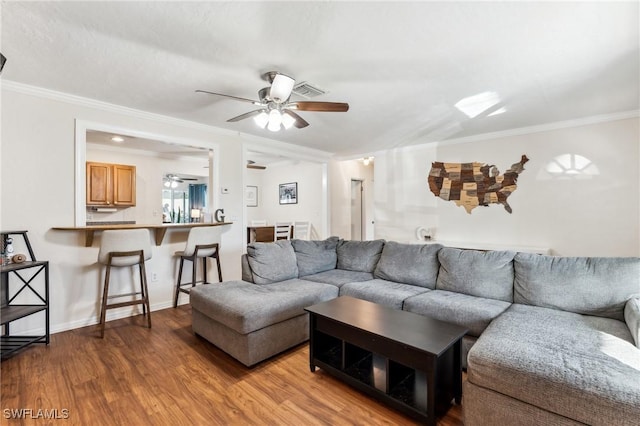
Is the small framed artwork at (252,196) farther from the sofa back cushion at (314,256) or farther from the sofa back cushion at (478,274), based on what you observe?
the sofa back cushion at (478,274)

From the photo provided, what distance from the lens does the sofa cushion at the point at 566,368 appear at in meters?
1.23

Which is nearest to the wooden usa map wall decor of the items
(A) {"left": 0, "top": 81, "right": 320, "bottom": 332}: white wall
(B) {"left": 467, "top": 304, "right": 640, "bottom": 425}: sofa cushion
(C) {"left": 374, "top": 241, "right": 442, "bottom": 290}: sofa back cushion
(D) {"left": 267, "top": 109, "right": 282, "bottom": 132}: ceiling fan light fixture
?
(C) {"left": 374, "top": 241, "right": 442, "bottom": 290}: sofa back cushion

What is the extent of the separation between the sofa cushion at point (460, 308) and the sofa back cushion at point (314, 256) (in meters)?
1.31

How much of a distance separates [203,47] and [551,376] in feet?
9.25

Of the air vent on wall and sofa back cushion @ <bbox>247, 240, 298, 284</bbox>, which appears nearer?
the air vent on wall

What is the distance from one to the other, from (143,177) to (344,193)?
4082mm

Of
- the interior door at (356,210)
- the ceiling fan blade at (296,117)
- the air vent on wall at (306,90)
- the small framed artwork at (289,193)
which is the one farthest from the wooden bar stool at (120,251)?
the interior door at (356,210)

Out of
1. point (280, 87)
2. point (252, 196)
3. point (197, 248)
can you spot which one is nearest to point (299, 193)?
point (252, 196)

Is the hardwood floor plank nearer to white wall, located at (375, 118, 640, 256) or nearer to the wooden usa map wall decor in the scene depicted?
white wall, located at (375, 118, 640, 256)

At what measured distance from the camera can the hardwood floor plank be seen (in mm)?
1715

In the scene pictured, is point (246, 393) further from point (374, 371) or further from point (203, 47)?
point (203, 47)

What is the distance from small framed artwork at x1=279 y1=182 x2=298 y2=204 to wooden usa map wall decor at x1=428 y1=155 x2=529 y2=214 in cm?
346

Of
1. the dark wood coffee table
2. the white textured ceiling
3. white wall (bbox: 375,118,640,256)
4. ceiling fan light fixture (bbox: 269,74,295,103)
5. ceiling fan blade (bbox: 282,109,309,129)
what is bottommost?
the dark wood coffee table

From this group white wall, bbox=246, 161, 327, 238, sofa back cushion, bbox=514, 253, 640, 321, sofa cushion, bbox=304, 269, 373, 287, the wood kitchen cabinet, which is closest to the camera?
sofa back cushion, bbox=514, 253, 640, 321
